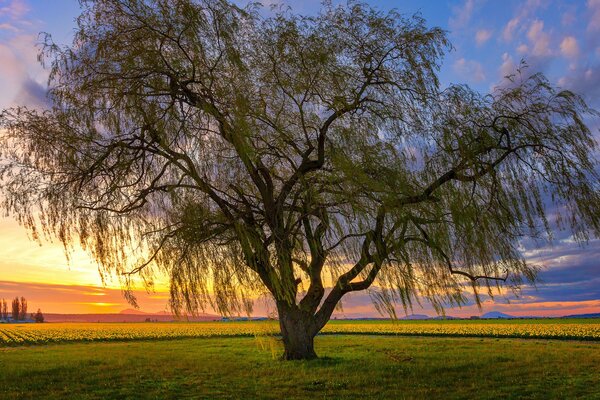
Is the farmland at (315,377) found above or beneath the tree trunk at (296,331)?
beneath

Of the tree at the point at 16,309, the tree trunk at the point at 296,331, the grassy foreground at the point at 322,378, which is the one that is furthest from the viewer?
the tree at the point at 16,309

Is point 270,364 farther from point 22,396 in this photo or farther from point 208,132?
point 208,132

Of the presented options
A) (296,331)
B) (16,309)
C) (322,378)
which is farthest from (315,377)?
(16,309)

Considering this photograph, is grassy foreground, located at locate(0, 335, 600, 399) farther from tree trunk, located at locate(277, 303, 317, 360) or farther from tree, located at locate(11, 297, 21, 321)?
tree, located at locate(11, 297, 21, 321)

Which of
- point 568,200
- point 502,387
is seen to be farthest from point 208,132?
point 502,387

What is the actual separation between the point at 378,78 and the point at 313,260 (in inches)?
226

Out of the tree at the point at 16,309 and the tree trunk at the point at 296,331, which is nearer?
the tree trunk at the point at 296,331

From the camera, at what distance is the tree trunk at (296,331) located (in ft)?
52.5

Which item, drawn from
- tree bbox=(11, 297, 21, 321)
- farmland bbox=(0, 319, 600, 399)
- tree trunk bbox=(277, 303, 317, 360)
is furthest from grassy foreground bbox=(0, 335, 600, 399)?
tree bbox=(11, 297, 21, 321)

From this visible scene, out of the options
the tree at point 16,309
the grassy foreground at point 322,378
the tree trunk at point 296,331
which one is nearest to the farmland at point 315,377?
the grassy foreground at point 322,378

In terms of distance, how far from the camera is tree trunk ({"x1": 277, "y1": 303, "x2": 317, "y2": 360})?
15992 millimetres

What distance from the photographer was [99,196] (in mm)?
11570

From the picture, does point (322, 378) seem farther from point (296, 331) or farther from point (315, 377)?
point (296, 331)

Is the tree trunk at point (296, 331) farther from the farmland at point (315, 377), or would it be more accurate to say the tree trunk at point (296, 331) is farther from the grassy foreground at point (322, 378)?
the grassy foreground at point (322, 378)
